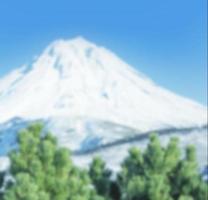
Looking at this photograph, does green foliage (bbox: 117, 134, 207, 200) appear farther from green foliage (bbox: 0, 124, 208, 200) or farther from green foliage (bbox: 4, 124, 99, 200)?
green foliage (bbox: 4, 124, 99, 200)

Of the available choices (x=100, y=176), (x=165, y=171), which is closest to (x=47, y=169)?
(x=100, y=176)

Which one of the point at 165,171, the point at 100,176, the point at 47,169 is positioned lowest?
the point at 47,169

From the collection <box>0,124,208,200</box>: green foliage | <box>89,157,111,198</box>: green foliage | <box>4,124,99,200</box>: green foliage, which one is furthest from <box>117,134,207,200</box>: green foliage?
<box>4,124,99,200</box>: green foliage

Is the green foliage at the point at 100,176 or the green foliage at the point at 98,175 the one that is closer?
the green foliage at the point at 98,175

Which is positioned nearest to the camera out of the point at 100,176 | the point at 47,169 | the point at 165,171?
the point at 47,169

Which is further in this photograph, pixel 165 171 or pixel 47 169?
pixel 165 171

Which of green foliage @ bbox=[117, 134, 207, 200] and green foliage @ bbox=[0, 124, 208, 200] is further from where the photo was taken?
green foliage @ bbox=[117, 134, 207, 200]

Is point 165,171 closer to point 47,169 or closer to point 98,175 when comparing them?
point 98,175

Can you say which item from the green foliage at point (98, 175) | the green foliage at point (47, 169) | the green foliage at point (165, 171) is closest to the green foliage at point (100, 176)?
the green foliage at point (98, 175)

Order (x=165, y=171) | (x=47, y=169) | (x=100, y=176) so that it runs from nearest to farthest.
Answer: (x=47, y=169) < (x=165, y=171) < (x=100, y=176)

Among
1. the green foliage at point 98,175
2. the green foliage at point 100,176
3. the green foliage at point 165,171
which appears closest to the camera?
the green foliage at point 98,175

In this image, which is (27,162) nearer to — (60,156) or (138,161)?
(60,156)

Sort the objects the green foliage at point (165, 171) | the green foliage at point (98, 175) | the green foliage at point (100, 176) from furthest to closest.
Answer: the green foliage at point (100, 176)
the green foliage at point (165, 171)
the green foliage at point (98, 175)

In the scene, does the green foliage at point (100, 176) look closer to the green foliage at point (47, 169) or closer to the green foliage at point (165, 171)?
the green foliage at point (165, 171)
